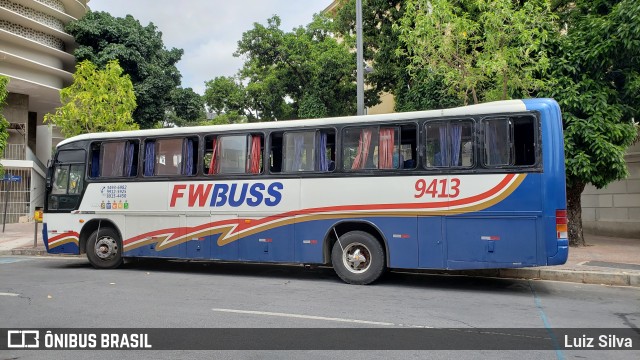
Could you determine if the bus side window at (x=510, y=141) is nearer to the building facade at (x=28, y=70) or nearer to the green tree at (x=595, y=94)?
the green tree at (x=595, y=94)

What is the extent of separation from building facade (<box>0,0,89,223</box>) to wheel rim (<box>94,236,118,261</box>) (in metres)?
18.3

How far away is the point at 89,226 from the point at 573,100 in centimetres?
1249

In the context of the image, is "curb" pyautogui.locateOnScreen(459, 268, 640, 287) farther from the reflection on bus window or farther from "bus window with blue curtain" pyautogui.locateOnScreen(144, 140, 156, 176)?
the reflection on bus window

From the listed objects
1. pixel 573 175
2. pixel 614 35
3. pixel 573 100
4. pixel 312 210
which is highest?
pixel 614 35

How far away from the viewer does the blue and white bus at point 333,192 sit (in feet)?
28.2

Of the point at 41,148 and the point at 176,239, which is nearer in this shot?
the point at 176,239

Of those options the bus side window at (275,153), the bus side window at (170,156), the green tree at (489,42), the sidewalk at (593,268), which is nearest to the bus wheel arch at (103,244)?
the bus side window at (170,156)

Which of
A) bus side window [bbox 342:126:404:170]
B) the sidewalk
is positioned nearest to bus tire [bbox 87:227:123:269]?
the sidewalk

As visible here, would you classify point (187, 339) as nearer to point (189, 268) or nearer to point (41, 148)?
point (189, 268)

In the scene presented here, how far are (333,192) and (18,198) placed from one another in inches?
1012

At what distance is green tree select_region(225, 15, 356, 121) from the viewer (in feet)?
86.6

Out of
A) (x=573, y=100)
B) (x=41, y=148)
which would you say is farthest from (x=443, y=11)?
(x=41, y=148)

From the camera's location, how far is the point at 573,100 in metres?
13.3

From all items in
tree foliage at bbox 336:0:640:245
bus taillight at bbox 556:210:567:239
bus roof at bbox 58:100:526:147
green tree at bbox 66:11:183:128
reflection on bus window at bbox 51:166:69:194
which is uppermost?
green tree at bbox 66:11:183:128
